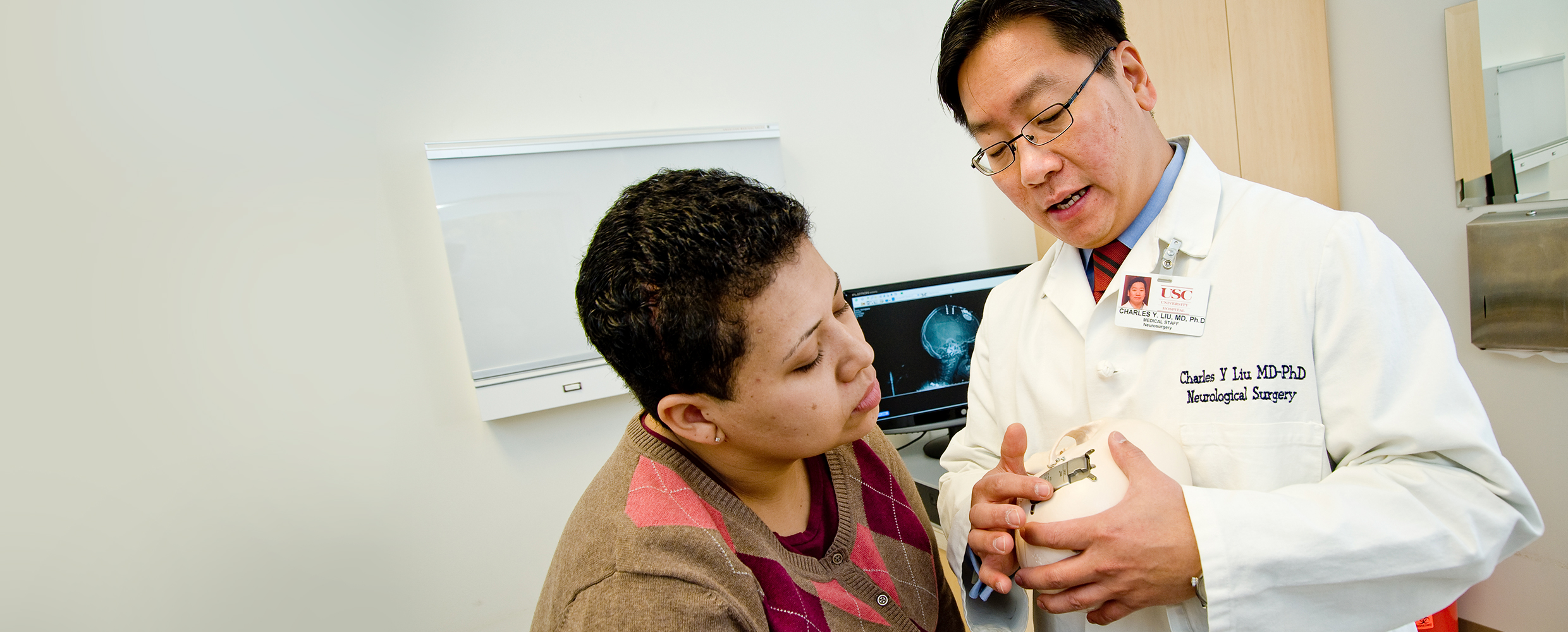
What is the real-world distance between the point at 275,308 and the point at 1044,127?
1716mm

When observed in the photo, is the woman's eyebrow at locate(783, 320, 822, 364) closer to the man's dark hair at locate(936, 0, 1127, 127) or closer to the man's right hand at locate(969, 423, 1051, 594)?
the man's right hand at locate(969, 423, 1051, 594)

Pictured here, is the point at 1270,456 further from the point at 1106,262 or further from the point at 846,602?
the point at 846,602

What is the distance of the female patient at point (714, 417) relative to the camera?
807 mm

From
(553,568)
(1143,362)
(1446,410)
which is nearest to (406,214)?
(553,568)

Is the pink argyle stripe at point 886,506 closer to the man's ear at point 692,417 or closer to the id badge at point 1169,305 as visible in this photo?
the man's ear at point 692,417

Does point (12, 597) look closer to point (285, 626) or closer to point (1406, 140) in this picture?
point (285, 626)

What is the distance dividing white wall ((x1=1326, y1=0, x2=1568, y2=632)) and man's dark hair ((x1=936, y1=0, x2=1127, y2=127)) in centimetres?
146

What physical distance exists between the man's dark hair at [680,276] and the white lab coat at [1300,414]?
0.53m

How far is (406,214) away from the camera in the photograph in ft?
6.01

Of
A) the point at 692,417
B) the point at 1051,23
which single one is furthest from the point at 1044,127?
the point at 692,417

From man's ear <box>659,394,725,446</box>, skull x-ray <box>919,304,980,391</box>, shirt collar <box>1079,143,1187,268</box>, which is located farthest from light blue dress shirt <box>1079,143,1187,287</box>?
skull x-ray <box>919,304,980,391</box>

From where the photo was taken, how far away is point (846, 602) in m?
0.96

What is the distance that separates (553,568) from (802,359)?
1.31 ft

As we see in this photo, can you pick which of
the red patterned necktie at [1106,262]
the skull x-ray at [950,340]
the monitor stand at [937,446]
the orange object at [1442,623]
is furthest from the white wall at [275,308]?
the orange object at [1442,623]
